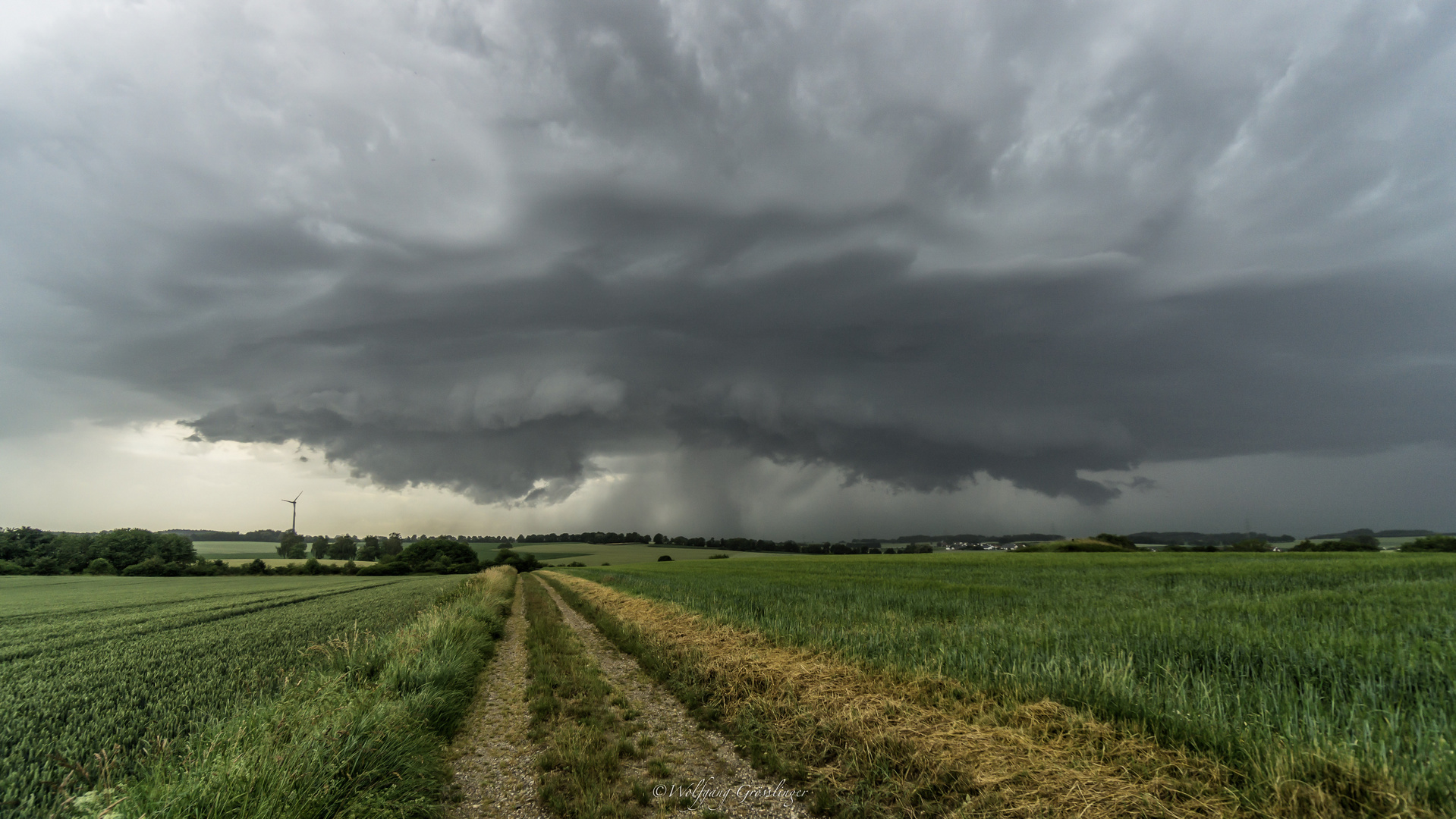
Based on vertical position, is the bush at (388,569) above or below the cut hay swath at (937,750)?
below

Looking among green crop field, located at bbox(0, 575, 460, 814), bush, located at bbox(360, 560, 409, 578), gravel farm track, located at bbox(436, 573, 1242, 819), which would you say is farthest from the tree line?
gravel farm track, located at bbox(436, 573, 1242, 819)

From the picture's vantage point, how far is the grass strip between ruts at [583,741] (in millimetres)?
5590

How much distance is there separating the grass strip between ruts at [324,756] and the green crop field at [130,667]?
0.92 metres

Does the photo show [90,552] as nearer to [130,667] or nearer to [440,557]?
[440,557]

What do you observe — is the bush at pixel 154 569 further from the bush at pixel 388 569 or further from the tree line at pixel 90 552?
the bush at pixel 388 569

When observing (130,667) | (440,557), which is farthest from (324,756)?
(440,557)

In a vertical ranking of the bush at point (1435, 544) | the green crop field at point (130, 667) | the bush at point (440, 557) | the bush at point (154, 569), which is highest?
the green crop field at point (130, 667)

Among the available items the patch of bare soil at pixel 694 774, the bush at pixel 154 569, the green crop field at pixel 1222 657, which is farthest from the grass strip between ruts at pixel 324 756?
the bush at pixel 154 569

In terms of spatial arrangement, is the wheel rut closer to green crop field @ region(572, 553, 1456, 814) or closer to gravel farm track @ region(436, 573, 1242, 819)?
gravel farm track @ region(436, 573, 1242, 819)

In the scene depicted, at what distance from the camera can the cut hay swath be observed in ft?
15.1

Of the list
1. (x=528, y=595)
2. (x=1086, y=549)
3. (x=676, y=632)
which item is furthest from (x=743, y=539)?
(x=676, y=632)

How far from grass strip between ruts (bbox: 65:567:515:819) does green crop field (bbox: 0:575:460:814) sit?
92 centimetres

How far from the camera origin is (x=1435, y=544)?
75.6m

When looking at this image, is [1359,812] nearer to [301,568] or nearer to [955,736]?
[955,736]
